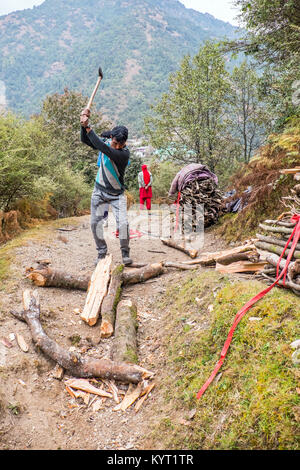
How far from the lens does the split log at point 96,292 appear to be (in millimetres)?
4066

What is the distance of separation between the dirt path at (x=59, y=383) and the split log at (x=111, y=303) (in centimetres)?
15

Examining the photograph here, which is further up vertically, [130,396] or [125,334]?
[125,334]

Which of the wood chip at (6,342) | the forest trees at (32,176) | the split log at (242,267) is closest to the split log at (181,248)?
the split log at (242,267)

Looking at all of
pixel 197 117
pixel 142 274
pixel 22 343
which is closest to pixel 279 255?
pixel 142 274

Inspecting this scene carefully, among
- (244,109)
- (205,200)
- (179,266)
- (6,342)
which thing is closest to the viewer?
(6,342)

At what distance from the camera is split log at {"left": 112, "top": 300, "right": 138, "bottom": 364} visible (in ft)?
10.7

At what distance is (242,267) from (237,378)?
2187 millimetres

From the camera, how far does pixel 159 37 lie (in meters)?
182

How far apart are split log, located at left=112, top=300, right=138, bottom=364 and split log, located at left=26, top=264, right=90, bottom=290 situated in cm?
91

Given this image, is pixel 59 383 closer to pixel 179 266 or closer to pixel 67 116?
pixel 179 266

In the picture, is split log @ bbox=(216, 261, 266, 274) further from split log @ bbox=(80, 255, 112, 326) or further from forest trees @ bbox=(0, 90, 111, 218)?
forest trees @ bbox=(0, 90, 111, 218)

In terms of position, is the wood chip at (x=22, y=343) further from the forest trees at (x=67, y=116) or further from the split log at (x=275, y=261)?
the forest trees at (x=67, y=116)

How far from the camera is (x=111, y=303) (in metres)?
4.27
